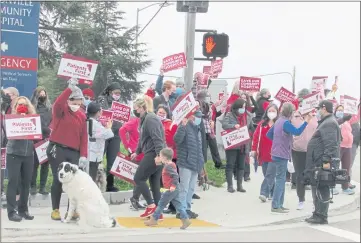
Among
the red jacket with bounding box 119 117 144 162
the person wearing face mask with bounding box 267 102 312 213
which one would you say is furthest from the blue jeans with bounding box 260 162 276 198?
the red jacket with bounding box 119 117 144 162

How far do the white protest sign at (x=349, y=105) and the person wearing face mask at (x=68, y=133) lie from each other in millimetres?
6259

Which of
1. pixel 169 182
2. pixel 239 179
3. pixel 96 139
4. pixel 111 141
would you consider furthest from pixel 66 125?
pixel 239 179

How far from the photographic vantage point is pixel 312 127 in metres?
12.8

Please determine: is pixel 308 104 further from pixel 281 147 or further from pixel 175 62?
pixel 175 62

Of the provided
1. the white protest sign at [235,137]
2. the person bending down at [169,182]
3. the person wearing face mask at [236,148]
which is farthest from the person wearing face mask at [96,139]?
the person wearing face mask at [236,148]

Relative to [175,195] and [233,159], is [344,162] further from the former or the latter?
[175,195]

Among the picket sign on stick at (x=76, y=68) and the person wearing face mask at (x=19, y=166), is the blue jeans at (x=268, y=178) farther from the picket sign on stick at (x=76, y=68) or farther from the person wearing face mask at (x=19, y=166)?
the person wearing face mask at (x=19, y=166)

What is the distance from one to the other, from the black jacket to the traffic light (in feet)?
13.9

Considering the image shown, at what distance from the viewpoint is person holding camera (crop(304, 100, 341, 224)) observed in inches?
405

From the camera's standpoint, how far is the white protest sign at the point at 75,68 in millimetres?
10016

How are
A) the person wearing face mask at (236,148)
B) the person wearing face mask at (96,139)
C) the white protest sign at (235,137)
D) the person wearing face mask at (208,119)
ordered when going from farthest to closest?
the person wearing face mask at (236,148) → the white protest sign at (235,137) → the person wearing face mask at (208,119) → the person wearing face mask at (96,139)

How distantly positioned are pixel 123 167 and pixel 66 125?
1.76m

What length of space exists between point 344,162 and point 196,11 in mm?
4225

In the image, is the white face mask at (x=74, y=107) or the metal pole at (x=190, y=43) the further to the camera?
the metal pole at (x=190, y=43)
